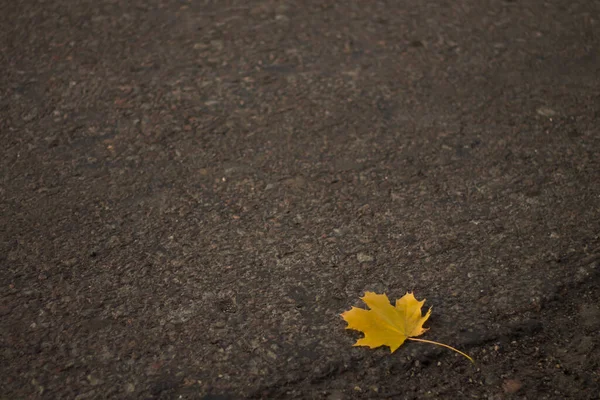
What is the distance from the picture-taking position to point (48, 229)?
2.52 m

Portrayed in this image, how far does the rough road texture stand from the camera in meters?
2.03

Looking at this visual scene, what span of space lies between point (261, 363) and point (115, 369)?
0.42m

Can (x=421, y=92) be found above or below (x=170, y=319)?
above

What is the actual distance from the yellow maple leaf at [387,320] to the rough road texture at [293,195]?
0.12ft

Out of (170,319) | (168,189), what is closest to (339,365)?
(170,319)

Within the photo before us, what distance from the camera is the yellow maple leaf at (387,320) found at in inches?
81.1

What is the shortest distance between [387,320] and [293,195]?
0.74 meters

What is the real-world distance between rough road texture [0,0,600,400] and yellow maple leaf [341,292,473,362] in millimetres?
35

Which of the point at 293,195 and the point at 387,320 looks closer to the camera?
the point at 387,320

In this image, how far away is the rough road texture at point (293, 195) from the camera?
6.66ft

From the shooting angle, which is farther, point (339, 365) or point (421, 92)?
point (421, 92)

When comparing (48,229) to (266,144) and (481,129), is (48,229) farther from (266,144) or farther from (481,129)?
(481,129)

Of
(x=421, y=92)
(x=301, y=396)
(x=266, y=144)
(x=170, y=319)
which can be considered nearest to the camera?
(x=301, y=396)

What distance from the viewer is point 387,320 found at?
2.12 meters
